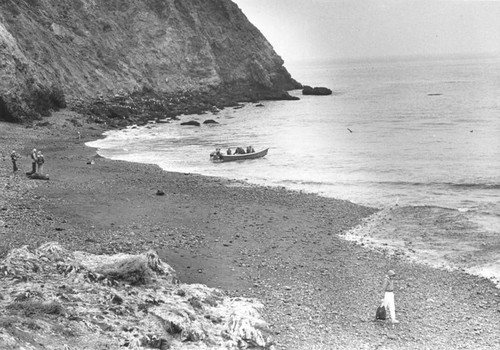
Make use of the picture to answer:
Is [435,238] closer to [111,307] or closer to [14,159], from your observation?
[111,307]

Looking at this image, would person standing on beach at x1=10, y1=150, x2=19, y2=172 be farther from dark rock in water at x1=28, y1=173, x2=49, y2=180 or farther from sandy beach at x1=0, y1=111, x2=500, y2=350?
dark rock in water at x1=28, y1=173, x2=49, y2=180

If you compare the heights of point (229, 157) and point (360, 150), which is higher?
point (229, 157)

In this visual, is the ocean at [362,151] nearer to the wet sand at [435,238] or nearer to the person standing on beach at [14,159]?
the wet sand at [435,238]

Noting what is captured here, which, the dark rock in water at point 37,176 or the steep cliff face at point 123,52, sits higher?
the steep cliff face at point 123,52

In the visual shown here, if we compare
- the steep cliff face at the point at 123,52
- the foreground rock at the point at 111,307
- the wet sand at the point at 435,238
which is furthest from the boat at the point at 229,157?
the foreground rock at the point at 111,307

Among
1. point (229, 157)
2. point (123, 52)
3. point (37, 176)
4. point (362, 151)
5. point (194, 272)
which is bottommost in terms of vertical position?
point (362, 151)

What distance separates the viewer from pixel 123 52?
282 ft

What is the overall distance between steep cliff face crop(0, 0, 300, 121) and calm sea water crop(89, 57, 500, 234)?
11425 mm

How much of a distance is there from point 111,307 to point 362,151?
36.9 meters

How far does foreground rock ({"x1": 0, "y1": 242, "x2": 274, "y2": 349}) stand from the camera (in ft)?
35.1

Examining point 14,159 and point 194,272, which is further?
point 14,159

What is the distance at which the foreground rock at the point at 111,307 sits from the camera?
10695mm

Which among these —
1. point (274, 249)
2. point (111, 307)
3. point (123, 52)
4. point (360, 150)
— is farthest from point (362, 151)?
point (123, 52)

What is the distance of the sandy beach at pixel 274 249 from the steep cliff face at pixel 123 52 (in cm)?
2651
